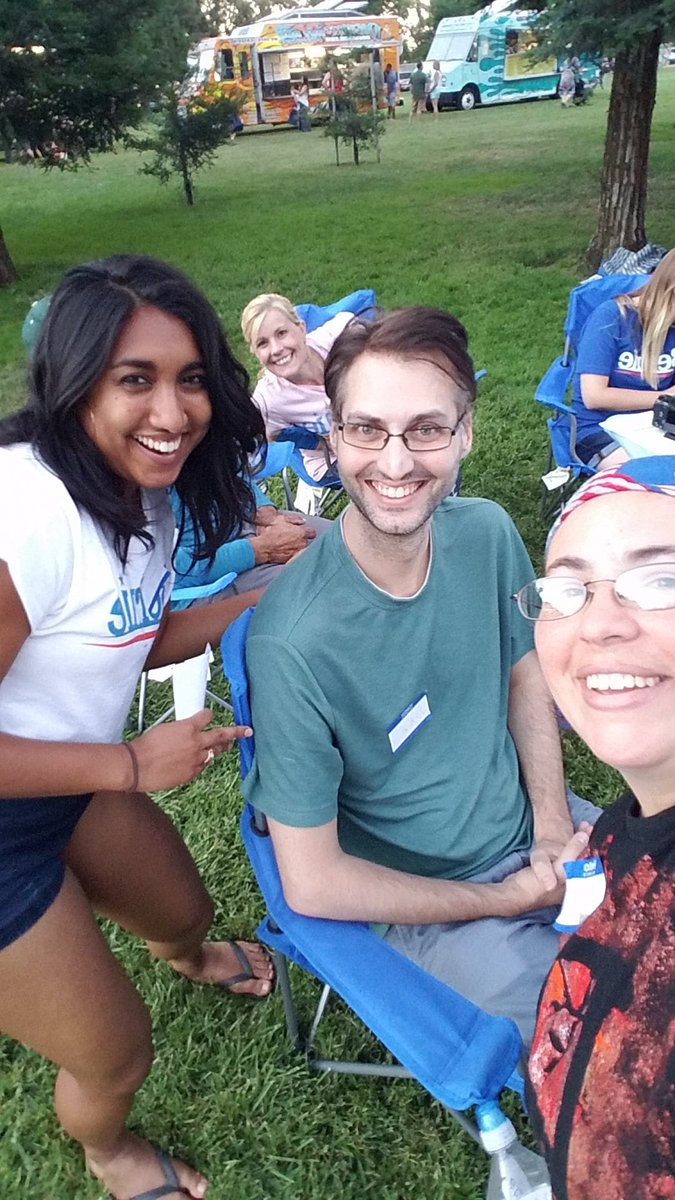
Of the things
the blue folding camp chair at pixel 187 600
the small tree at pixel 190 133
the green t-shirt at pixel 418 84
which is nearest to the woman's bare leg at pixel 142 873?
the blue folding camp chair at pixel 187 600

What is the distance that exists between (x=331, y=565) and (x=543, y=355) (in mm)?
5528

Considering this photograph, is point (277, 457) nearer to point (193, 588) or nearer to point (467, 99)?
point (193, 588)

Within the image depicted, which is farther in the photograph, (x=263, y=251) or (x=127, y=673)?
(x=263, y=251)

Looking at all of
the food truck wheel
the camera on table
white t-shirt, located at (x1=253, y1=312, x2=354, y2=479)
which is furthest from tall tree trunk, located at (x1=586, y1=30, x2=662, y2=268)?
the food truck wheel

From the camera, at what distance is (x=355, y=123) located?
57.2 ft

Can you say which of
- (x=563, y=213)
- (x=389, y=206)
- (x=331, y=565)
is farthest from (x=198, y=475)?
(x=389, y=206)

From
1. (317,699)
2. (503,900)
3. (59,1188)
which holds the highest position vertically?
(317,699)

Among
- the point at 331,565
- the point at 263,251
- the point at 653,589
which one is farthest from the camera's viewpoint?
the point at 263,251

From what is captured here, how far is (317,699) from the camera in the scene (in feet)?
4.91

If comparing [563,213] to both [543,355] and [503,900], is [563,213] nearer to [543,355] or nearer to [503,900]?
[543,355]

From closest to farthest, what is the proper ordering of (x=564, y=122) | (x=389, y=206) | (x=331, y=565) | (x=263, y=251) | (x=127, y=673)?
(x=127, y=673) → (x=331, y=565) → (x=263, y=251) → (x=389, y=206) → (x=564, y=122)

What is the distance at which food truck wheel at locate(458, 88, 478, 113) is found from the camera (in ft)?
88.2

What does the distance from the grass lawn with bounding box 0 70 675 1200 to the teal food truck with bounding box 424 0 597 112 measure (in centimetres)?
129

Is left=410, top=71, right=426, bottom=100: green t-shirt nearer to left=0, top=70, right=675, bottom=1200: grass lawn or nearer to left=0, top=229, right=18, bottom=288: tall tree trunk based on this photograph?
left=0, top=70, right=675, bottom=1200: grass lawn
